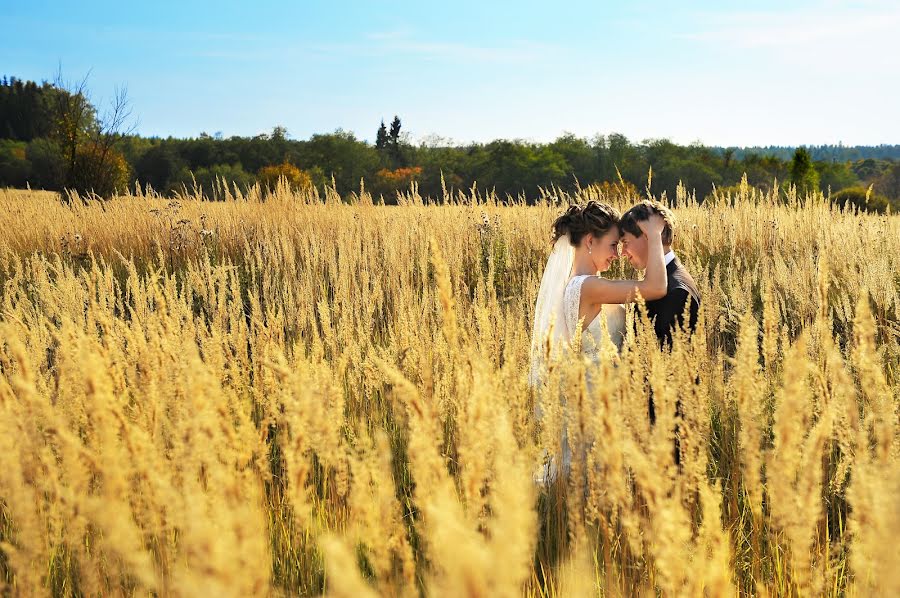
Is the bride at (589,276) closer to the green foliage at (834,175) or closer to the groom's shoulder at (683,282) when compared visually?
the groom's shoulder at (683,282)

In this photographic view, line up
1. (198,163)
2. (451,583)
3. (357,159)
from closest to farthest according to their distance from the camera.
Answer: (451,583) < (198,163) < (357,159)

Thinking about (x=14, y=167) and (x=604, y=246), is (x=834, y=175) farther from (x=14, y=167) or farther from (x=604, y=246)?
(x=604, y=246)

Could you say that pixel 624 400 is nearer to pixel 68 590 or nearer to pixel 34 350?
pixel 68 590

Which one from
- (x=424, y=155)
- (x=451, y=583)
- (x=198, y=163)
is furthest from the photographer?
(x=424, y=155)

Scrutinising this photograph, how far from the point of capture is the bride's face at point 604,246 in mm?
4156

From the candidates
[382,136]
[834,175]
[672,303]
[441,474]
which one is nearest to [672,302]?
[672,303]

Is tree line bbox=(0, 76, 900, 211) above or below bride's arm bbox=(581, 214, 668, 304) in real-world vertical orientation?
above

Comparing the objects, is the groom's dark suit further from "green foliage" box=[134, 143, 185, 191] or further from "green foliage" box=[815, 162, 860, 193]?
"green foliage" box=[815, 162, 860, 193]

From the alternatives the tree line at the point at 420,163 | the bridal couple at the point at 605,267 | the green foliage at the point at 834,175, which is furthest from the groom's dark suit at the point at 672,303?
the green foliage at the point at 834,175

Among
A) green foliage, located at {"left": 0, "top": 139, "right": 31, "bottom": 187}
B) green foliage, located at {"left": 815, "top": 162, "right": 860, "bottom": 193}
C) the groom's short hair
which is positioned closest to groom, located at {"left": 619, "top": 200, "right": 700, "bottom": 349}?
the groom's short hair

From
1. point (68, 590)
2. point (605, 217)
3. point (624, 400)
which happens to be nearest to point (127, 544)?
point (68, 590)

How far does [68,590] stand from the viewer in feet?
6.72

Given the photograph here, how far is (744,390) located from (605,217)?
2.57 meters

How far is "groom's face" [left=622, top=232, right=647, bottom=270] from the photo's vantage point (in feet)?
13.5
